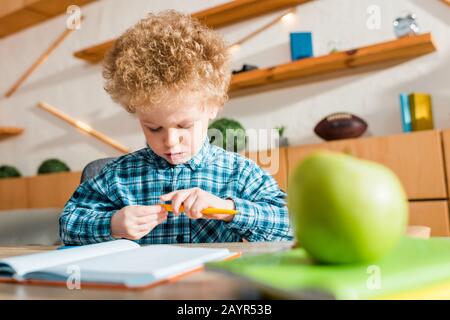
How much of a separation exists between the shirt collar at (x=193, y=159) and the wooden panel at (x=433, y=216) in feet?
3.66

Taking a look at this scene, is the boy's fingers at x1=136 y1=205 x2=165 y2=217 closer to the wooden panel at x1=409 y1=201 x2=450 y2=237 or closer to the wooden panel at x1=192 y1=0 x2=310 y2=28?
the wooden panel at x1=409 y1=201 x2=450 y2=237

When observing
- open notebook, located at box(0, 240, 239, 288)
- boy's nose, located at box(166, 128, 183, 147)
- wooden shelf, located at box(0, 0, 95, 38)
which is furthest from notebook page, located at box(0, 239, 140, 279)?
wooden shelf, located at box(0, 0, 95, 38)

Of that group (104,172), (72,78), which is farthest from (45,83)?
(104,172)

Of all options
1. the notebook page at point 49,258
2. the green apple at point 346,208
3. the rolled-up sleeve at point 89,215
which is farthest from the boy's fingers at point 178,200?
the green apple at point 346,208

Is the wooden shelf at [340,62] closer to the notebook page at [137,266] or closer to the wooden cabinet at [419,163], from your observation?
the wooden cabinet at [419,163]

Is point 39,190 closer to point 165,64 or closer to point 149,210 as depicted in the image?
point 165,64

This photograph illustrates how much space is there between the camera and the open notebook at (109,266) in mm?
374

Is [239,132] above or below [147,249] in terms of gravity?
above

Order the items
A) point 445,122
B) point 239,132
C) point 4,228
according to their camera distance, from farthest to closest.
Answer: point 239,132, point 445,122, point 4,228

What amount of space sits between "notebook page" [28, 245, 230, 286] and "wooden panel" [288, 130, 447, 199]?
1313mm

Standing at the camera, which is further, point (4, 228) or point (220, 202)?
point (4, 228)

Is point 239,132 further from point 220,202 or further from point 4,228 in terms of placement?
point 220,202

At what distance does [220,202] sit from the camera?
764mm
